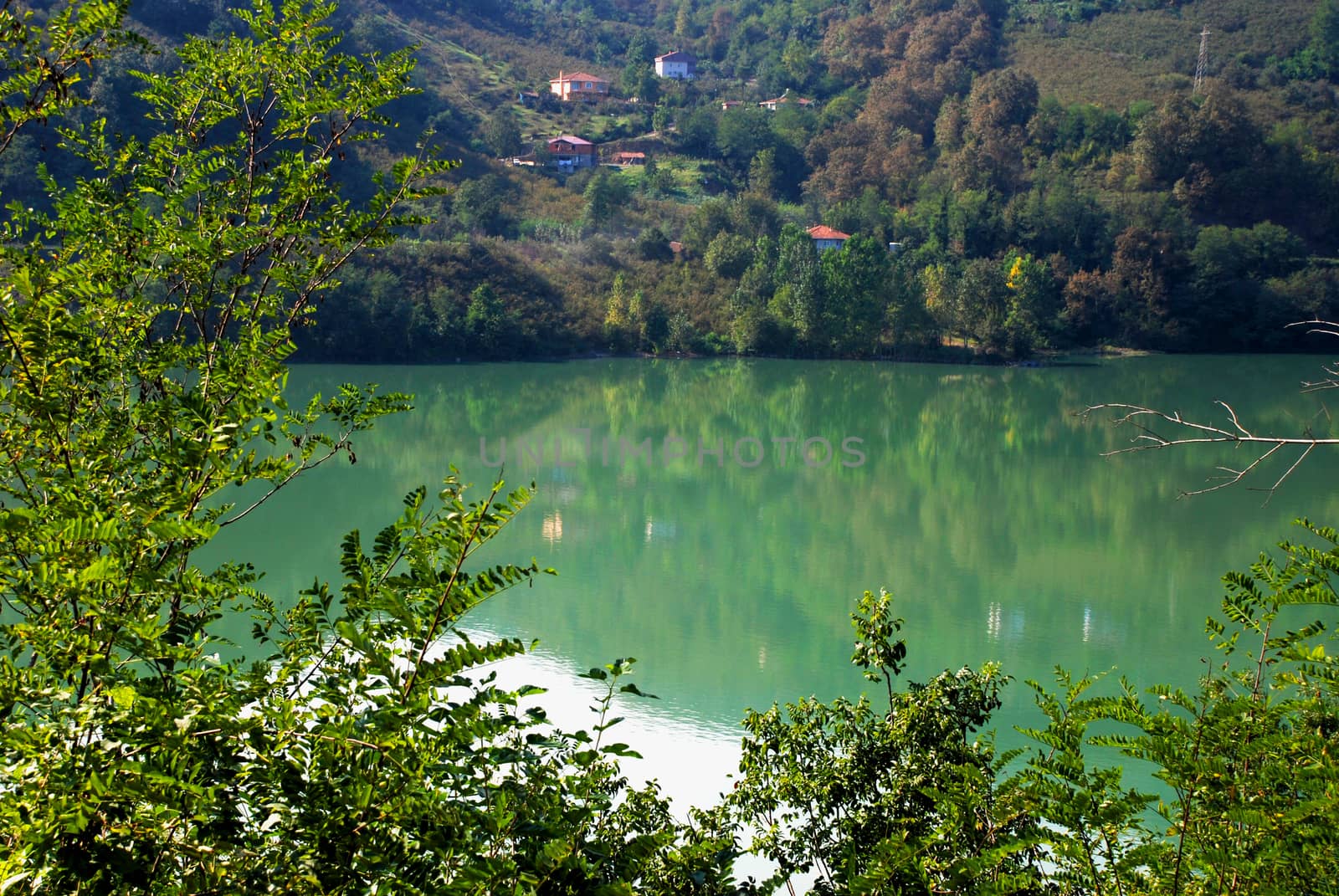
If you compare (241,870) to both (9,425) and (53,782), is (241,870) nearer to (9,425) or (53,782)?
(53,782)

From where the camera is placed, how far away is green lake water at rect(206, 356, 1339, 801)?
867cm

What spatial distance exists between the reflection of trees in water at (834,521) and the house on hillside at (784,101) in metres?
28.3

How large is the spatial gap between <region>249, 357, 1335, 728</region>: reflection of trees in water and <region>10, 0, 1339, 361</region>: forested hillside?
200 inches

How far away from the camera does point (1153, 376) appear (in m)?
26.9

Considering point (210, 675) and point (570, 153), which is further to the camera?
point (570, 153)

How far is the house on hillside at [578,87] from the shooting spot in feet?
165

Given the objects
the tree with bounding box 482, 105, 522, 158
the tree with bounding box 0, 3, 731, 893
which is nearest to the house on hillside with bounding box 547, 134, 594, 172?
the tree with bounding box 482, 105, 522, 158

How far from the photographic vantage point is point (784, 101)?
168 feet

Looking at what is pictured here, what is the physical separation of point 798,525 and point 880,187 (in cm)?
3122

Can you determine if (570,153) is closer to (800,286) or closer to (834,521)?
(800,286)

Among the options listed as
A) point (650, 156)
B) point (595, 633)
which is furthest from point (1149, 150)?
point (595, 633)

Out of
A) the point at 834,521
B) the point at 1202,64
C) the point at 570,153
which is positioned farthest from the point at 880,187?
the point at 834,521

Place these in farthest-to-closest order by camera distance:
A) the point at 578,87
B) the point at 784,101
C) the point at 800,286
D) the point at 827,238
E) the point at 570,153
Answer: the point at 784,101, the point at 578,87, the point at 570,153, the point at 827,238, the point at 800,286

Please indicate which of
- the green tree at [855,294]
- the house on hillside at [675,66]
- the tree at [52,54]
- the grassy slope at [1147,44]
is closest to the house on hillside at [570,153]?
the house on hillside at [675,66]
